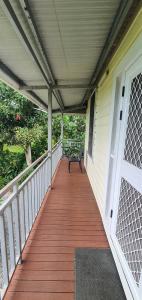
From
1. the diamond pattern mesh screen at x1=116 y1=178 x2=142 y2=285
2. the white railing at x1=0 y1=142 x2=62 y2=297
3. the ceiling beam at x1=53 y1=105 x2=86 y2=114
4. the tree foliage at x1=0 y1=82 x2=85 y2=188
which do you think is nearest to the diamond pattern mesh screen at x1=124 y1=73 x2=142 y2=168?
the diamond pattern mesh screen at x1=116 y1=178 x2=142 y2=285

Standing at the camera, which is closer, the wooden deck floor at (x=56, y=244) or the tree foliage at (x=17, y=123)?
the wooden deck floor at (x=56, y=244)

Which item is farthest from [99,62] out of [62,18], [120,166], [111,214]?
[111,214]

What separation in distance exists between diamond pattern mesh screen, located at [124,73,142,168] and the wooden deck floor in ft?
4.02

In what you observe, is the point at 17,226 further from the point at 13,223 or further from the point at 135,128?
the point at 135,128

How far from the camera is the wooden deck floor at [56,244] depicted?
5.38ft

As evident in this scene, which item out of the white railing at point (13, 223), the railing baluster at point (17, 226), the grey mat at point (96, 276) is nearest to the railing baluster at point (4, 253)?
the white railing at point (13, 223)

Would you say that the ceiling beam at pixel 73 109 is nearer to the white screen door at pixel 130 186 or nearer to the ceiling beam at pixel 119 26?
the ceiling beam at pixel 119 26

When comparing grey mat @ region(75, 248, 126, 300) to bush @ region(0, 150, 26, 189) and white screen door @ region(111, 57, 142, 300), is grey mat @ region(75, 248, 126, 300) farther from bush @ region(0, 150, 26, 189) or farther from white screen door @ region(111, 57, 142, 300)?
bush @ region(0, 150, 26, 189)

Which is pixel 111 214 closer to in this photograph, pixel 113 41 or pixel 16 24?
pixel 113 41

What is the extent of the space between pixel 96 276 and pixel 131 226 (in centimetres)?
63

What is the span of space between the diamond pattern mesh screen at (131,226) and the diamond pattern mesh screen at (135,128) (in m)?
0.26

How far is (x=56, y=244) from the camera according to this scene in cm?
224

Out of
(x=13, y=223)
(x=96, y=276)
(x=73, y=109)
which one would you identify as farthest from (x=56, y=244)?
(x=73, y=109)

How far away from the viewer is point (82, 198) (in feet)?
12.2
